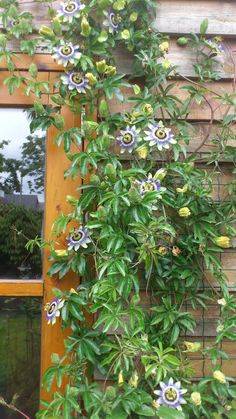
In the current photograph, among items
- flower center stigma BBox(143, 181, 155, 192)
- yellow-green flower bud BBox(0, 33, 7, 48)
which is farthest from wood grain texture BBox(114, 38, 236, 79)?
flower center stigma BBox(143, 181, 155, 192)

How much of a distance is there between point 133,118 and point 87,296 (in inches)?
25.4

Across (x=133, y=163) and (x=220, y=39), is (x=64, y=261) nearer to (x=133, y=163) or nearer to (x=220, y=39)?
(x=133, y=163)

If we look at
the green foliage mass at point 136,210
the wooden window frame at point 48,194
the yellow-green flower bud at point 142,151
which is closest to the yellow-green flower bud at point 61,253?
the green foliage mass at point 136,210

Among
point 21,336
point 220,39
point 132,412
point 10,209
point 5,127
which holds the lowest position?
point 132,412

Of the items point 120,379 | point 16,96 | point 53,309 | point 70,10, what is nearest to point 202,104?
point 70,10

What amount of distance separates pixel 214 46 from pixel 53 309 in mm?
1149

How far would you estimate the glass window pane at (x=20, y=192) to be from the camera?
1743mm

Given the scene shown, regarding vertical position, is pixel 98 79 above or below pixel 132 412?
above

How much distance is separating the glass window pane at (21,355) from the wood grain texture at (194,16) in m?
1.19

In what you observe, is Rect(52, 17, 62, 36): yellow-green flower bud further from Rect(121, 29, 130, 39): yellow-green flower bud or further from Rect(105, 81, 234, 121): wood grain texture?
Rect(105, 81, 234, 121): wood grain texture

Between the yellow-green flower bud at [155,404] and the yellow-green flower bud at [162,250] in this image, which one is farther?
the yellow-green flower bud at [162,250]

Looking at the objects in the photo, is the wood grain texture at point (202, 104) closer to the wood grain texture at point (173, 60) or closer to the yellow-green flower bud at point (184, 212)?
the wood grain texture at point (173, 60)

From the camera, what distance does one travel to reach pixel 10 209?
1.77 meters

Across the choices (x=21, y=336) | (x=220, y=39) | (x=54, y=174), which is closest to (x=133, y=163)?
(x=54, y=174)
